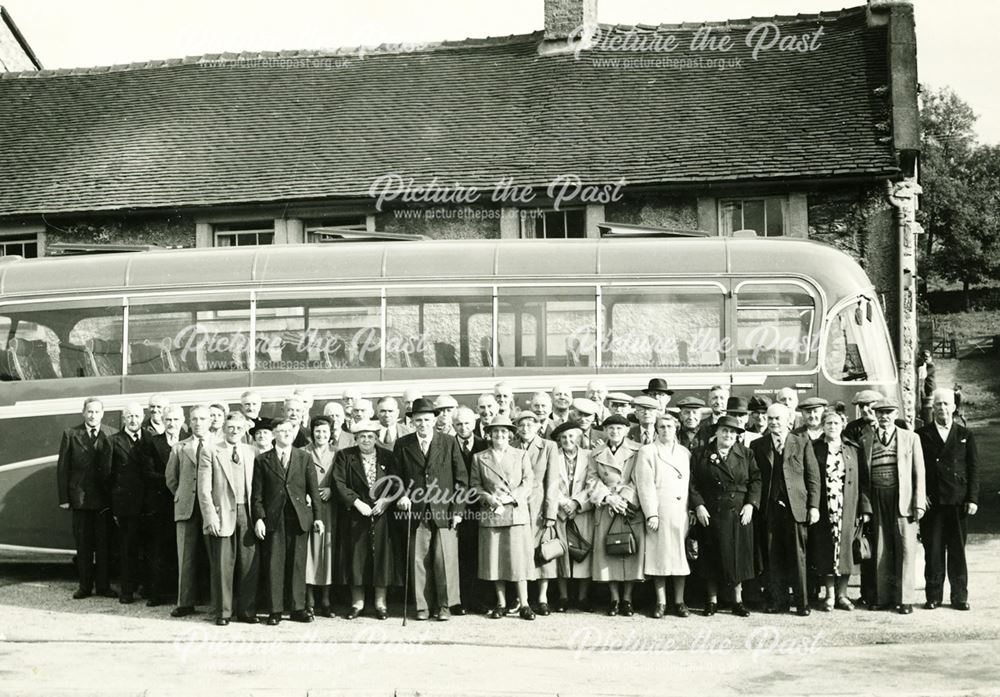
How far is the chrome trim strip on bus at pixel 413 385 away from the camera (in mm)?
12148

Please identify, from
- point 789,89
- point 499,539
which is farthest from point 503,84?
point 499,539

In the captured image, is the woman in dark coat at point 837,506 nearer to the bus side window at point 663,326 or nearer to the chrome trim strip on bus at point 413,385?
the chrome trim strip on bus at point 413,385

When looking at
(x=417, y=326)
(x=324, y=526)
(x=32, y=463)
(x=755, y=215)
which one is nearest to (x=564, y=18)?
(x=755, y=215)

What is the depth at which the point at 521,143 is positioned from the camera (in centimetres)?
2012

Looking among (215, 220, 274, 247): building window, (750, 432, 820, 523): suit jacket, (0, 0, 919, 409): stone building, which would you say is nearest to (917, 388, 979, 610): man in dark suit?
(750, 432, 820, 523): suit jacket

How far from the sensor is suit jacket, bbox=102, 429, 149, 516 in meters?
11.3

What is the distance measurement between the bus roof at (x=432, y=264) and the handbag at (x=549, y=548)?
3223 millimetres

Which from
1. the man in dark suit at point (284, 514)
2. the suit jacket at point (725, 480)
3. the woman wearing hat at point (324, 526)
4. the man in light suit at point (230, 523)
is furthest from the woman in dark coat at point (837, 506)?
the man in light suit at point (230, 523)

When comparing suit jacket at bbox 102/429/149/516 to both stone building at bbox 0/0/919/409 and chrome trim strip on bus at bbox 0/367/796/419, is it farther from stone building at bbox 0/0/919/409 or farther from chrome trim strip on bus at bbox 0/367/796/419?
stone building at bbox 0/0/919/409

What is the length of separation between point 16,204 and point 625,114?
35.1 feet

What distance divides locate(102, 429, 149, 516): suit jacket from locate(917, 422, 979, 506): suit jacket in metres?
7.23

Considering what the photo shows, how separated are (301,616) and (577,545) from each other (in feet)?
8.10

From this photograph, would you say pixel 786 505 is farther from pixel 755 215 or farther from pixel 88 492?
pixel 755 215

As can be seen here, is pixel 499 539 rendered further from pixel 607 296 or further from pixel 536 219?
pixel 536 219
